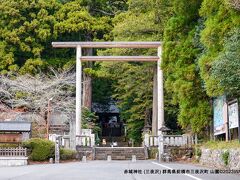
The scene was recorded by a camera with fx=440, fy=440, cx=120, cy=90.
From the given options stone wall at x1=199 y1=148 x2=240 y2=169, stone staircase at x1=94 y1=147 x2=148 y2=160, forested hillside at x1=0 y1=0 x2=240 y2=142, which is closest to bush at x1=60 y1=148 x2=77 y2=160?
stone staircase at x1=94 y1=147 x2=148 y2=160

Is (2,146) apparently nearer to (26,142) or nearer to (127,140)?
(26,142)

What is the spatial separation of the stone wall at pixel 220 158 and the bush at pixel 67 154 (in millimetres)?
6940

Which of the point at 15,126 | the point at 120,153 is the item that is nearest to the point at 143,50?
the point at 120,153

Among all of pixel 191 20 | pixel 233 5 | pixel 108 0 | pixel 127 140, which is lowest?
pixel 127 140

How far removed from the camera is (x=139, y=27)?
82.4 ft

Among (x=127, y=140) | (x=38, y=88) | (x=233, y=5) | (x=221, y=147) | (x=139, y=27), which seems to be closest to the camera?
(x=233, y=5)

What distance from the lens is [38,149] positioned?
2027 cm

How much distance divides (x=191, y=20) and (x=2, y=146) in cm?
1036

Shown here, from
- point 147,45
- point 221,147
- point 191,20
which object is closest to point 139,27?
point 147,45

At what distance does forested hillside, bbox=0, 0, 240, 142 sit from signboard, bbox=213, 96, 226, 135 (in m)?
0.67

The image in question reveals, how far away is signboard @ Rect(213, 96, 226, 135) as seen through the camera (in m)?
16.2

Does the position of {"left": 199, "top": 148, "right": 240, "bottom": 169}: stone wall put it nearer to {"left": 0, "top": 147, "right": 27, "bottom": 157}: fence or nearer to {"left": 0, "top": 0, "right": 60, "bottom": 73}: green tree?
{"left": 0, "top": 147, "right": 27, "bottom": 157}: fence

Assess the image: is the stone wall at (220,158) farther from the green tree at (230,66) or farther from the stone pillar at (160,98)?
the stone pillar at (160,98)

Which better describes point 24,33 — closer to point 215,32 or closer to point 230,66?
point 215,32
